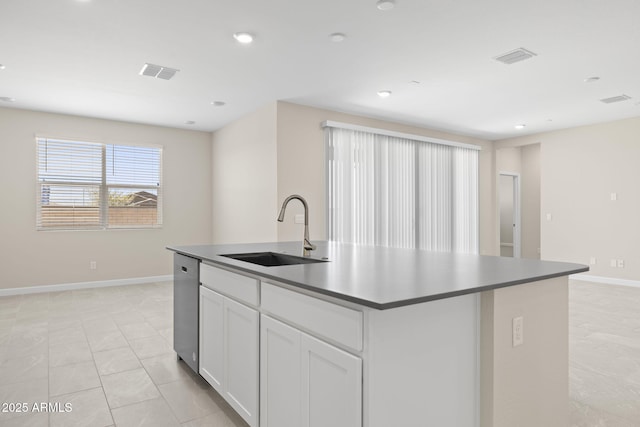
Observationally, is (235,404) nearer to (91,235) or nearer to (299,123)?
(299,123)

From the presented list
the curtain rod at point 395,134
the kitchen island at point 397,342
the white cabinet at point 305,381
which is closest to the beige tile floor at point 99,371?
the kitchen island at point 397,342

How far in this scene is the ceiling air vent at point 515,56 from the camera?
3602 millimetres

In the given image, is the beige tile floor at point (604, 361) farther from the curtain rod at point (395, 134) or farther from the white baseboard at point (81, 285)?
the white baseboard at point (81, 285)

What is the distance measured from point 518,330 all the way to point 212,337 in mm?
1666

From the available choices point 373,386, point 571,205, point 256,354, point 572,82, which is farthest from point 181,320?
point 571,205

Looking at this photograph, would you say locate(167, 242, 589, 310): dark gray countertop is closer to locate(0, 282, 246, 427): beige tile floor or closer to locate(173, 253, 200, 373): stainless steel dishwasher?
locate(173, 253, 200, 373): stainless steel dishwasher

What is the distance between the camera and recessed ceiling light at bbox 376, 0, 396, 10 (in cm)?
275

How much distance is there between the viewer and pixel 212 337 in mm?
2361

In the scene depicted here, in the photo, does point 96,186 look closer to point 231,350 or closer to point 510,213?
point 231,350

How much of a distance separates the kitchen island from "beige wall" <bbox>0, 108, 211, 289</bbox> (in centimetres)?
Result: 483

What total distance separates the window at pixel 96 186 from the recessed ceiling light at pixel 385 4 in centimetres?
498

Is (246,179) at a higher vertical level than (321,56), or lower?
lower

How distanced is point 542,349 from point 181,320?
7.60ft

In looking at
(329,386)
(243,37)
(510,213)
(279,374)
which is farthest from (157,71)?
(510,213)
